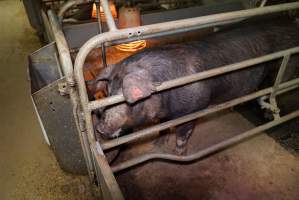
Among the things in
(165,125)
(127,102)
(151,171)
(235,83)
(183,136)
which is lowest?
(151,171)

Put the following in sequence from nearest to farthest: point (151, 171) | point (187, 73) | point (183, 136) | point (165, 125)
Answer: point (165, 125) → point (187, 73) → point (151, 171) → point (183, 136)

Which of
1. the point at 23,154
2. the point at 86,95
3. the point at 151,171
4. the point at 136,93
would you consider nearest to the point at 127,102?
the point at 136,93

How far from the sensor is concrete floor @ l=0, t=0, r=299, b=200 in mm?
2229

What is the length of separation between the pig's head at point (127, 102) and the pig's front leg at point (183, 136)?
0.55m

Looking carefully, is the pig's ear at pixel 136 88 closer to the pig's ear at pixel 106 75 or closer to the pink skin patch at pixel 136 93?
the pink skin patch at pixel 136 93

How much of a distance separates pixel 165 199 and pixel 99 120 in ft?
2.88

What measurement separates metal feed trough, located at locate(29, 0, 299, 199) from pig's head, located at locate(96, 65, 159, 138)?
7 centimetres

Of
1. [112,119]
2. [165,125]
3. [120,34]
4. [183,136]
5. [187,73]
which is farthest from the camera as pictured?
[183,136]

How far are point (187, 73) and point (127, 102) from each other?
2.41ft

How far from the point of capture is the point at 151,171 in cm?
236

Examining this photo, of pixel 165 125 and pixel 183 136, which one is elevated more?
pixel 165 125

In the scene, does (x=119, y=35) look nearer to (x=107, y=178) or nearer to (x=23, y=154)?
(x=107, y=178)

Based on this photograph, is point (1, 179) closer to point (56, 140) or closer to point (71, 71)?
point (56, 140)

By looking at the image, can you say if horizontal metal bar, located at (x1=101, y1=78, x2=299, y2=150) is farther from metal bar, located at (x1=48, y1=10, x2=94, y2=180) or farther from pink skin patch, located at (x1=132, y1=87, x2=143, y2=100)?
pink skin patch, located at (x1=132, y1=87, x2=143, y2=100)
